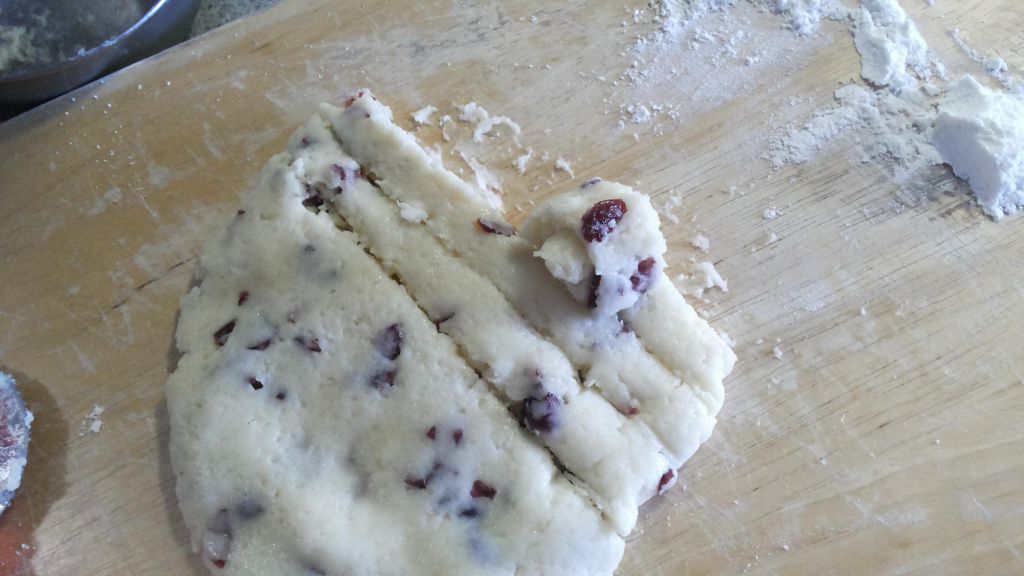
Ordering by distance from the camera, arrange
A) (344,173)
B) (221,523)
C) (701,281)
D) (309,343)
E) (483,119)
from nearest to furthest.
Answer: (221,523) → (309,343) → (344,173) → (701,281) → (483,119)

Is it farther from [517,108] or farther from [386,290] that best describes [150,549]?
[517,108]

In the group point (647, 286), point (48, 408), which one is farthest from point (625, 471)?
point (48, 408)

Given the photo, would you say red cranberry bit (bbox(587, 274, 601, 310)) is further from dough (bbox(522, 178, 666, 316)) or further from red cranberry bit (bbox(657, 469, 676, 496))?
red cranberry bit (bbox(657, 469, 676, 496))

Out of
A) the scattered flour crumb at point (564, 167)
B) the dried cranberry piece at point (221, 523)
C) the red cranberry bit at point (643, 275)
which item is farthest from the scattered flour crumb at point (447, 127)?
the dried cranberry piece at point (221, 523)

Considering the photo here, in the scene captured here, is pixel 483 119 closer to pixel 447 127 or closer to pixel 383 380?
pixel 447 127

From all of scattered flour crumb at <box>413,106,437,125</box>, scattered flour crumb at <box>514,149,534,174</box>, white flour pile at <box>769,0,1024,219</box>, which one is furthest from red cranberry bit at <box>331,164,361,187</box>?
white flour pile at <box>769,0,1024,219</box>

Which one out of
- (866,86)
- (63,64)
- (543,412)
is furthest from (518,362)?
(63,64)

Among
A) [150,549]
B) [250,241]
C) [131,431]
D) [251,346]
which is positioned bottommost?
[150,549]

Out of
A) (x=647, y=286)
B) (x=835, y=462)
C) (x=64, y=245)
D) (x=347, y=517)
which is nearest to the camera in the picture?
(x=347, y=517)
